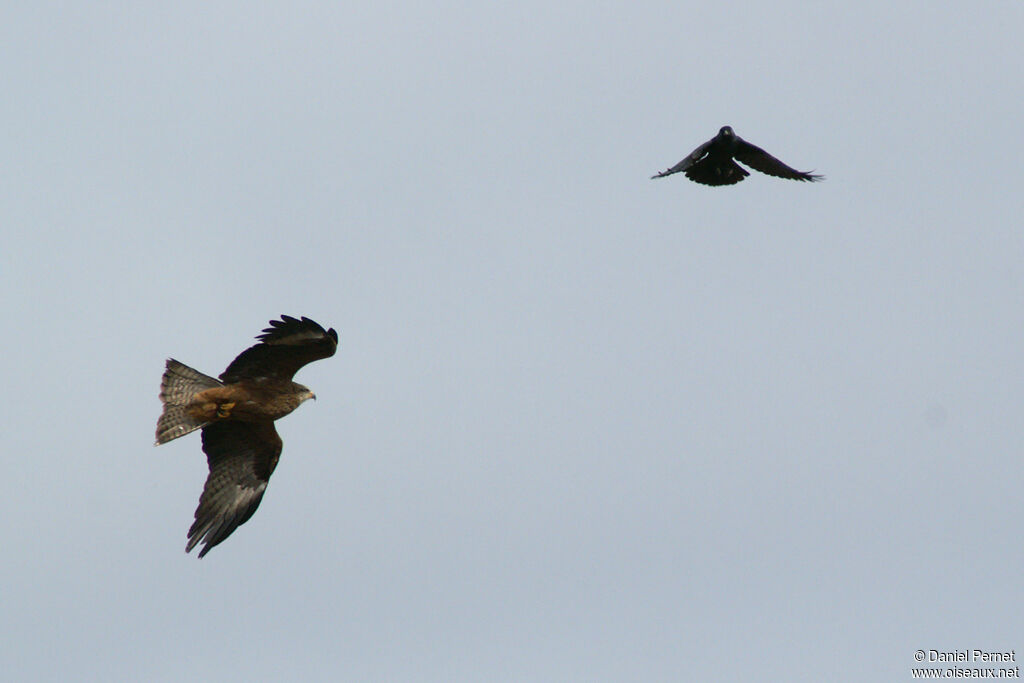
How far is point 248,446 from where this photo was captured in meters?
20.0

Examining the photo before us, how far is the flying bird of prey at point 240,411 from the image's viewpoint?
19078 mm

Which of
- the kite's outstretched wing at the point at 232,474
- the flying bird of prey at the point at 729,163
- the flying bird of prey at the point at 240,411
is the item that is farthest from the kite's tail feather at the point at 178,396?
the flying bird of prey at the point at 729,163

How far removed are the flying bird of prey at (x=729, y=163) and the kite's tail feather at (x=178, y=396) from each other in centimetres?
665

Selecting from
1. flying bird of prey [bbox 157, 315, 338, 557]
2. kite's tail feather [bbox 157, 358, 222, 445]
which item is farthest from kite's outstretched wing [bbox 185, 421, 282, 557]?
kite's tail feather [bbox 157, 358, 222, 445]

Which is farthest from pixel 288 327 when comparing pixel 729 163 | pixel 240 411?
pixel 729 163

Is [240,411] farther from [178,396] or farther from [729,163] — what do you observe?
[729,163]

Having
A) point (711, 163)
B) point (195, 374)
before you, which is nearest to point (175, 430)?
point (195, 374)

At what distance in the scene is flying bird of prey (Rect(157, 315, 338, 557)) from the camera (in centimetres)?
1908

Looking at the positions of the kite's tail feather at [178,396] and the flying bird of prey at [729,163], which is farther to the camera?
the flying bird of prey at [729,163]

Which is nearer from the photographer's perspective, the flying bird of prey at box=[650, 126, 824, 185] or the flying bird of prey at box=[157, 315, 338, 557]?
the flying bird of prey at box=[157, 315, 338, 557]

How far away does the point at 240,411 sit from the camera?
19578 mm

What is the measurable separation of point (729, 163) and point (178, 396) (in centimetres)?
769

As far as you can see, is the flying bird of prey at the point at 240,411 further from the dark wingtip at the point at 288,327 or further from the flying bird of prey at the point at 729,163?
the flying bird of prey at the point at 729,163

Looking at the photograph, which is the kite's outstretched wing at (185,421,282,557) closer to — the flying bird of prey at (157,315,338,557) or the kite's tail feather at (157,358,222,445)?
the flying bird of prey at (157,315,338,557)
